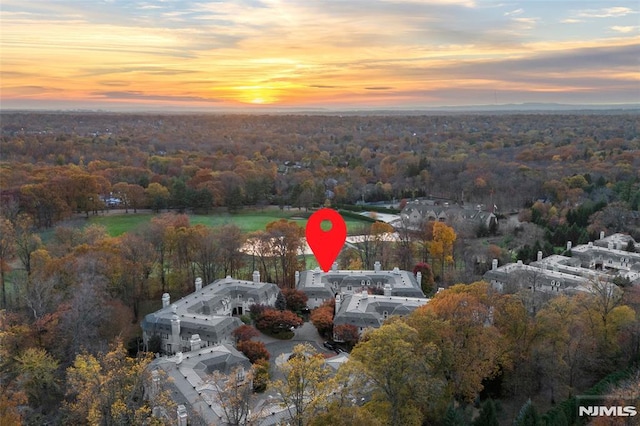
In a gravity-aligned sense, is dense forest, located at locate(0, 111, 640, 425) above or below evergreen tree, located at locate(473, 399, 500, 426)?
above

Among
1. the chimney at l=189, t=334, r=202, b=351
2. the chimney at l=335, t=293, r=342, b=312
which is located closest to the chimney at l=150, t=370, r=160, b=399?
the chimney at l=189, t=334, r=202, b=351

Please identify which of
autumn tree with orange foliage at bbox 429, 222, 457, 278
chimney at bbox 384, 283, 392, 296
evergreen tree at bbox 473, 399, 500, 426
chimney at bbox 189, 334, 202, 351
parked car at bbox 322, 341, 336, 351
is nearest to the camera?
evergreen tree at bbox 473, 399, 500, 426

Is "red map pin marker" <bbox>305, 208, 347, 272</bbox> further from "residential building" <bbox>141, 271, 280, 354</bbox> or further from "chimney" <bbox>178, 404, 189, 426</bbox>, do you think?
"chimney" <bbox>178, 404, 189, 426</bbox>

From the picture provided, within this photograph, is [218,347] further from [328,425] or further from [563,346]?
[563,346]

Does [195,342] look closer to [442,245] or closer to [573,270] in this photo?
[442,245]

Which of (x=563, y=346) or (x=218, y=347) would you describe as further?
(x=218, y=347)

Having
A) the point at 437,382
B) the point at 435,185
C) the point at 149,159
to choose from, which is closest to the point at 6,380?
the point at 437,382
